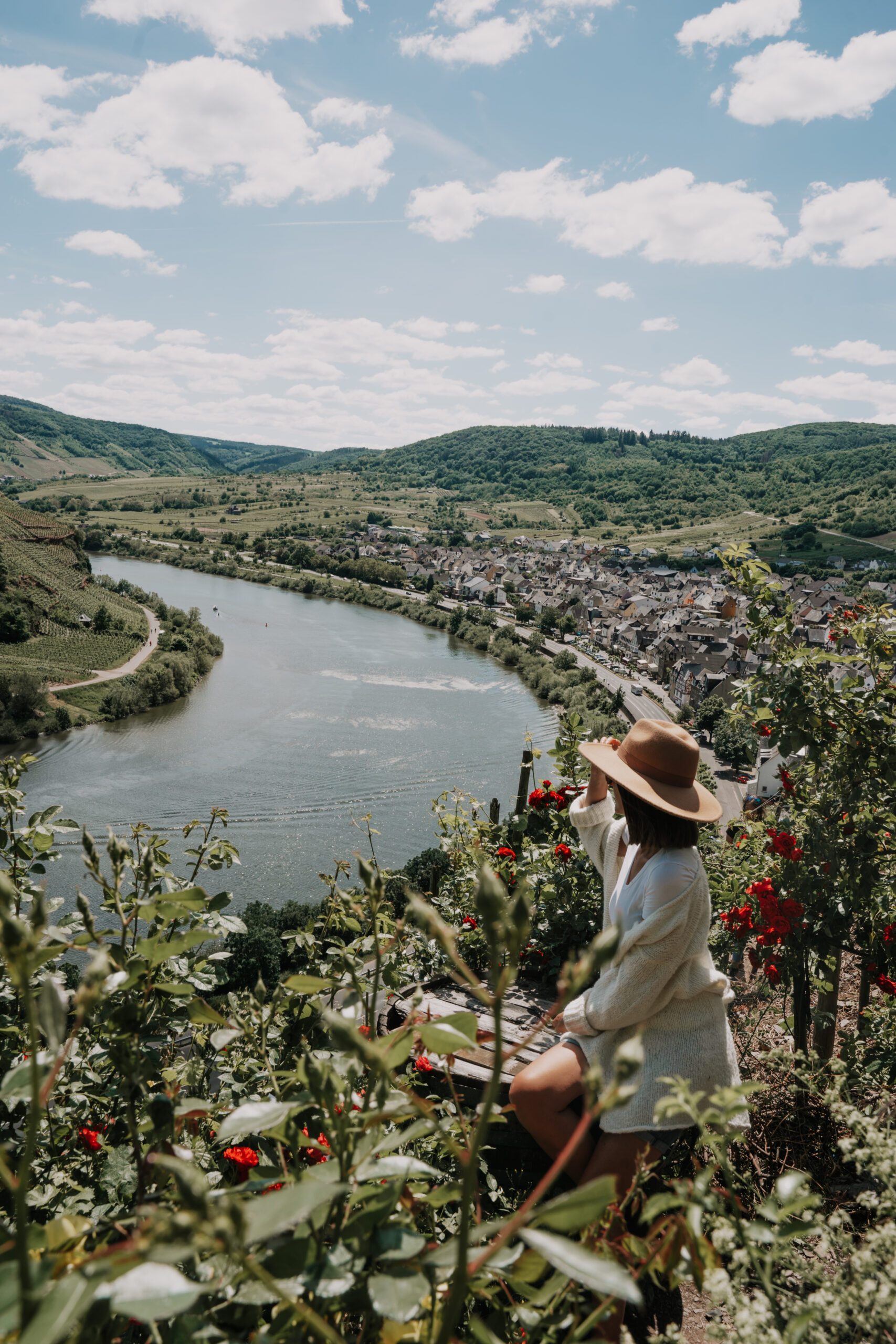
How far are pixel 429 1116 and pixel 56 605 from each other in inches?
1758

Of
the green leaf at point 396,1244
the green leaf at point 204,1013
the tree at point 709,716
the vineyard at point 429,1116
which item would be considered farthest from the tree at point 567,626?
the green leaf at point 396,1244

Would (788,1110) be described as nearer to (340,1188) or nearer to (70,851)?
(340,1188)

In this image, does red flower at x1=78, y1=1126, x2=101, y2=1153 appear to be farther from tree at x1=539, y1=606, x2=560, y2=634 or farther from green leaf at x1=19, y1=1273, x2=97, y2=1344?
tree at x1=539, y1=606, x2=560, y2=634

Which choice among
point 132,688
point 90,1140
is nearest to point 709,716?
point 132,688

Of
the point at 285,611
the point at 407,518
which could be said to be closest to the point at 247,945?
the point at 285,611

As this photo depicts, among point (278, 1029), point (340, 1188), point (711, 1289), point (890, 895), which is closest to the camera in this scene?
point (340, 1188)

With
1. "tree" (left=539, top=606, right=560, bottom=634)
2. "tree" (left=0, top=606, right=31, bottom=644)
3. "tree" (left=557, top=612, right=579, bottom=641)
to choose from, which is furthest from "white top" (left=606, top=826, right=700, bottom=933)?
"tree" (left=539, top=606, right=560, bottom=634)

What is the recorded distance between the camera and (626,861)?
179cm

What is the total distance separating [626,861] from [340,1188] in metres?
1.42

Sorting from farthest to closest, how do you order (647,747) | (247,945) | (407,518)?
1. (407,518)
2. (247,945)
3. (647,747)

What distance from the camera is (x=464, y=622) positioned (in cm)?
4781

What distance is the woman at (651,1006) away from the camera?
1459mm

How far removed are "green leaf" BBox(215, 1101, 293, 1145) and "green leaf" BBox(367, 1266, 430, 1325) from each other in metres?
0.13

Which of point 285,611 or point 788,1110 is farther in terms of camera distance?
point 285,611
